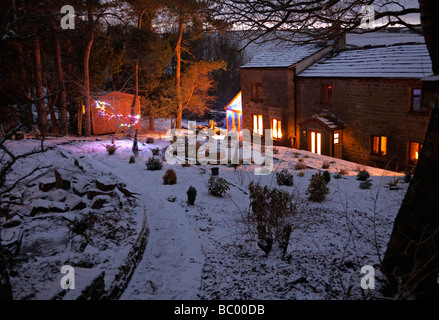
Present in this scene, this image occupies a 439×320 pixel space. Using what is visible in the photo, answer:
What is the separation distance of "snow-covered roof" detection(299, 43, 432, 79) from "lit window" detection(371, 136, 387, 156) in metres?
3.27

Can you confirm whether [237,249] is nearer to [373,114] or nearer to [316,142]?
[373,114]

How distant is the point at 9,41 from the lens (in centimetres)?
482

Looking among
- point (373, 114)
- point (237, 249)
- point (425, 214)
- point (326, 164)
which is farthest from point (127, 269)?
point (373, 114)

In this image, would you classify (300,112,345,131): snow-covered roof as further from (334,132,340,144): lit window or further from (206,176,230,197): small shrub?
(206,176,230,197): small shrub

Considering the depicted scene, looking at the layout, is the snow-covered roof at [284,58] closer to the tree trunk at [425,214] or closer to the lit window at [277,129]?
the lit window at [277,129]

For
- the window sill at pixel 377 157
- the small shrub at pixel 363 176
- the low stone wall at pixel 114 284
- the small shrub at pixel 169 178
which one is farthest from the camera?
the window sill at pixel 377 157

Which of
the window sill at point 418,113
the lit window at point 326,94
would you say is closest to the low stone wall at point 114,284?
the window sill at point 418,113

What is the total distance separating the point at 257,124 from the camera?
1097 inches

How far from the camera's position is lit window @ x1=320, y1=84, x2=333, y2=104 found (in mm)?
22156

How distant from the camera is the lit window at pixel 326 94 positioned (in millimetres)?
22156

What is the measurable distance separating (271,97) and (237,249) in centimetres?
1906

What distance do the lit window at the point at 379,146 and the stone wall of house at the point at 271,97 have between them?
6.01 metres
